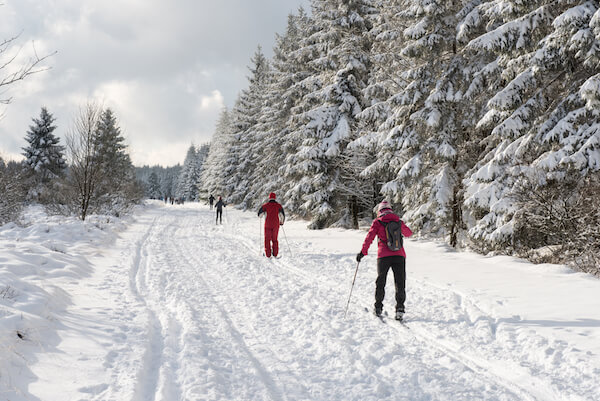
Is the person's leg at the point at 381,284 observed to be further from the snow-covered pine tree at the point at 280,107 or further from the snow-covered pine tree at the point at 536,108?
the snow-covered pine tree at the point at 280,107

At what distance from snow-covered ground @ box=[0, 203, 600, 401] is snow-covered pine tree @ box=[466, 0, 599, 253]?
5.97 feet

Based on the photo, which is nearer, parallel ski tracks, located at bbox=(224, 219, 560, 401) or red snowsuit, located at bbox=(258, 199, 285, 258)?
parallel ski tracks, located at bbox=(224, 219, 560, 401)

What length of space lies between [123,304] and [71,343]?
1.70 meters

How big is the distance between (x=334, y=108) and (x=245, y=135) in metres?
20.7

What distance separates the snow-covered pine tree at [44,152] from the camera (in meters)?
31.4

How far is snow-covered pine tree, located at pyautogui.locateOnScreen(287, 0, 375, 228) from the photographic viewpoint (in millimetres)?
16453

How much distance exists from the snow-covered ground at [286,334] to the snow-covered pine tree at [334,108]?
345 inches

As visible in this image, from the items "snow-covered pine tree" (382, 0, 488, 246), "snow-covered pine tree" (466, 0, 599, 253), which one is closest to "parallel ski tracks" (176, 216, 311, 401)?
"snow-covered pine tree" (466, 0, 599, 253)

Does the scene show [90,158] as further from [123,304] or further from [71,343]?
[71,343]

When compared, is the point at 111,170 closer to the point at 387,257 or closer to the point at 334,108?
the point at 334,108

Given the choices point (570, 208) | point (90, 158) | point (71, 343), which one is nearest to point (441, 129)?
point (570, 208)

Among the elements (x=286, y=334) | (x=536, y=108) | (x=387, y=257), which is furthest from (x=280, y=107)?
(x=286, y=334)

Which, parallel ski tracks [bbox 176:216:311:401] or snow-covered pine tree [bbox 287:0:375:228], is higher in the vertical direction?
snow-covered pine tree [bbox 287:0:375:228]

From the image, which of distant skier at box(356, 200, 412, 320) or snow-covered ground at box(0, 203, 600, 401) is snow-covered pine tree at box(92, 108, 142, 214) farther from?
distant skier at box(356, 200, 412, 320)
